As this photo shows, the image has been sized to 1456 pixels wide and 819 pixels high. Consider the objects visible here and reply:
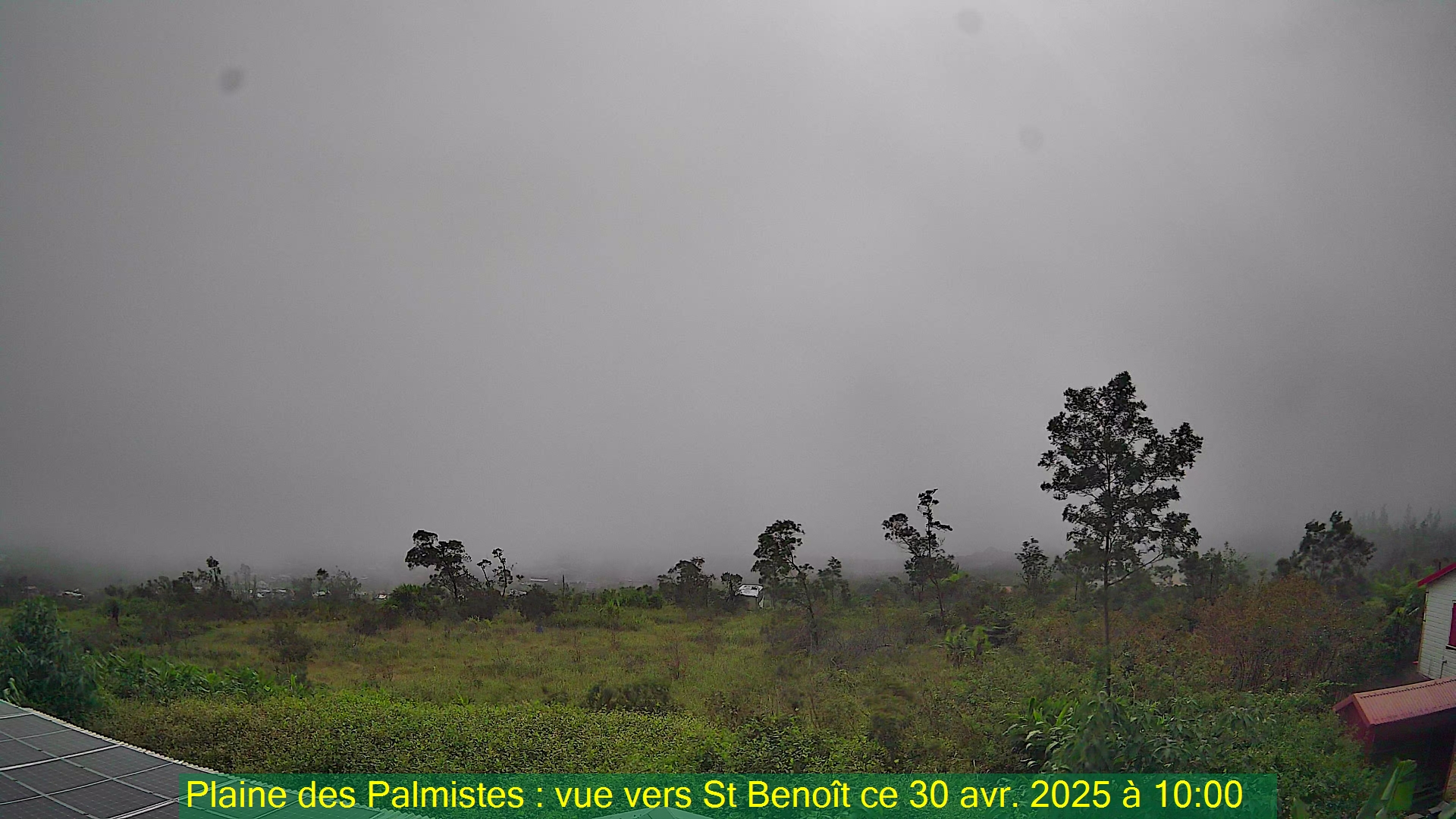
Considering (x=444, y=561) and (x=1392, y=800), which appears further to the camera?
(x=444, y=561)

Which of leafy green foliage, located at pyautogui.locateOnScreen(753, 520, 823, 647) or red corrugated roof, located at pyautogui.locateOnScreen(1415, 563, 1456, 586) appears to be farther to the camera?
leafy green foliage, located at pyautogui.locateOnScreen(753, 520, 823, 647)

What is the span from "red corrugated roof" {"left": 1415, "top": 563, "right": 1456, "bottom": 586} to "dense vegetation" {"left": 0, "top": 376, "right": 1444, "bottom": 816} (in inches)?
4.5

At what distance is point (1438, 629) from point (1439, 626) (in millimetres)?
27

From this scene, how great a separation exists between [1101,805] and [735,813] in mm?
2043

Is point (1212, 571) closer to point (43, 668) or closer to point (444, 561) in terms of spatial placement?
point (444, 561)

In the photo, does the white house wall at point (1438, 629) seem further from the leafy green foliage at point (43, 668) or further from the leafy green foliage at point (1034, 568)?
the leafy green foliage at point (43, 668)

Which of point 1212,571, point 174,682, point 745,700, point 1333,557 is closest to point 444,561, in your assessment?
point 174,682

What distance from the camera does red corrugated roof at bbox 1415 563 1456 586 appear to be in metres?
4.36

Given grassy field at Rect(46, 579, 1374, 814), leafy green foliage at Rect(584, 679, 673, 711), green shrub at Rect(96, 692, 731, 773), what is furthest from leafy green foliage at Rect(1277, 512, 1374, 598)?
leafy green foliage at Rect(584, 679, 673, 711)

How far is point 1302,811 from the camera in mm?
3357

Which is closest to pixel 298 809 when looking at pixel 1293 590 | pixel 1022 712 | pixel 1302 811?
pixel 1022 712

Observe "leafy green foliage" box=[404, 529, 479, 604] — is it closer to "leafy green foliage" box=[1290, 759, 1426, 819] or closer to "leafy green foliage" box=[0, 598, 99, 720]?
"leafy green foliage" box=[0, 598, 99, 720]

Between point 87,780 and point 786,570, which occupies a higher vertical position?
point 786,570

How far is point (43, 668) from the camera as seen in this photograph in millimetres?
5992
